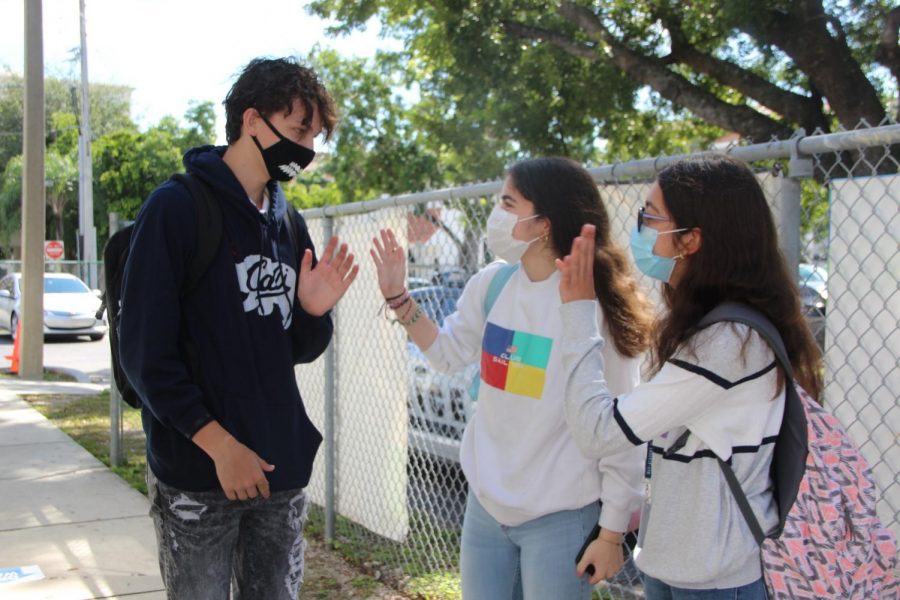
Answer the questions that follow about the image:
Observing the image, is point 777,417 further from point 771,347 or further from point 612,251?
point 612,251

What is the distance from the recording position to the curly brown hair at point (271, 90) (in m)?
2.53

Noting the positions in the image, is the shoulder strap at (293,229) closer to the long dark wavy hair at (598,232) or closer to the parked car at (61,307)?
the long dark wavy hair at (598,232)

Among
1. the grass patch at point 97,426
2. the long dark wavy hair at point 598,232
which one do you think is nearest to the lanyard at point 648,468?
the long dark wavy hair at point 598,232

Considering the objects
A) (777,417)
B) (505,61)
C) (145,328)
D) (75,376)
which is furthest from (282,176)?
(75,376)

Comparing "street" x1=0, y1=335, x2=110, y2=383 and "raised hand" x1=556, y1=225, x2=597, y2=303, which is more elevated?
"raised hand" x1=556, y1=225, x2=597, y2=303

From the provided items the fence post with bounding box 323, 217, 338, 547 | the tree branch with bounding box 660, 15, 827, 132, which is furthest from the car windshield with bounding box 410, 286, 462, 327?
the tree branch with bounding box 660, 15, 827, 132

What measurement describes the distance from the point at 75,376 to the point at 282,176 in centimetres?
1243

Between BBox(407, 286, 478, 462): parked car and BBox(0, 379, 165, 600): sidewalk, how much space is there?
Result: 1578 millimetres

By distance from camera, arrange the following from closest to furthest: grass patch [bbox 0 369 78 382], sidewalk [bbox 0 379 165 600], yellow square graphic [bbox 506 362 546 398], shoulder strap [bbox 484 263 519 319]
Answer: yellow square graphic [bbox 506 362 546 398] < shoulder strap [bbox 484 263 519 319] < sidewalk [bbox 0 379 165 600] < grass patch [bbox 0 369 78 382]

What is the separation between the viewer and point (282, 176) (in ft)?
8.61

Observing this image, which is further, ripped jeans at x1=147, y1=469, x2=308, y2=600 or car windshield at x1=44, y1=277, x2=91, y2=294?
car windshield at x1=44, y1=277, x2=91, y2=294

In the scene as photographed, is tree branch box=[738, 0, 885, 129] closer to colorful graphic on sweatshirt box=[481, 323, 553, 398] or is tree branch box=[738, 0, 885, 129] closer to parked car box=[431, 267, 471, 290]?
parked car box=[431, 267, 471, 290]

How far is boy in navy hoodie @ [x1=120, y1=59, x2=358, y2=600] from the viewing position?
2.28 meters

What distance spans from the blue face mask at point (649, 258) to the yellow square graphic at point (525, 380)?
1.34 ft
